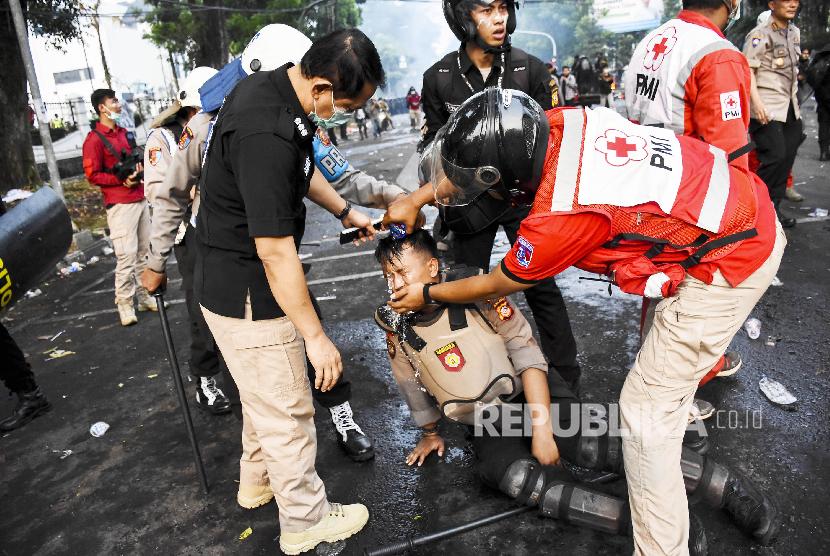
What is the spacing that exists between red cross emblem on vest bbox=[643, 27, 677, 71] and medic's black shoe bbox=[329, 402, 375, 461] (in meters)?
2.30

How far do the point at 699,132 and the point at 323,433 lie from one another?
2468mm

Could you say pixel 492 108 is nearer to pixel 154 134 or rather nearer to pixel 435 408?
pixel 435 408

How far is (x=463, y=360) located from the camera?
2.47 metres

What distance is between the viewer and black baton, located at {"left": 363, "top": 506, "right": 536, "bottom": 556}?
2266 mm

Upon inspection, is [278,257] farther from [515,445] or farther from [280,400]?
[515,445]

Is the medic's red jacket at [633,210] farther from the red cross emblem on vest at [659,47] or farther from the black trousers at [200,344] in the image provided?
the black trousers at [200,344]

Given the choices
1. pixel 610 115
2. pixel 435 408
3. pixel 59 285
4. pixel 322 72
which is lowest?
pixel 59 285

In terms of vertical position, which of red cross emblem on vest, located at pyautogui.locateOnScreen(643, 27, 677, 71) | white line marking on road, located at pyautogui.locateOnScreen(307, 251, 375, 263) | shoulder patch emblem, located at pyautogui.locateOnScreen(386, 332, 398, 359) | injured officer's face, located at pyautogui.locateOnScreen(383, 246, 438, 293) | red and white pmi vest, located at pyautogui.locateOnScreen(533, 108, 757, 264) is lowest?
white line marking on road, located at pyautogui.locateOnScreen(307, 251, 375, 263)

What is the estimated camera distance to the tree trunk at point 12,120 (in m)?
9.44

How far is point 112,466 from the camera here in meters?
3.22

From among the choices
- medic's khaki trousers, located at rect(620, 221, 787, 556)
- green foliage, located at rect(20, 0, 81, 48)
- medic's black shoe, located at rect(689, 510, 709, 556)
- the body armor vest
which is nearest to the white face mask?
the body armor vest

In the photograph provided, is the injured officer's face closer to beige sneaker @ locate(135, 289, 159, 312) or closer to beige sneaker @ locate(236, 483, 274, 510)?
beige sneaker @ locate(236, 483, 274, 510)

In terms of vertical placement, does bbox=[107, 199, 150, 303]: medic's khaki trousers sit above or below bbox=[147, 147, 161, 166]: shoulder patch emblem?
below

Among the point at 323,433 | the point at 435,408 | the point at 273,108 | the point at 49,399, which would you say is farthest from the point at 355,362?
the point at 273,108
